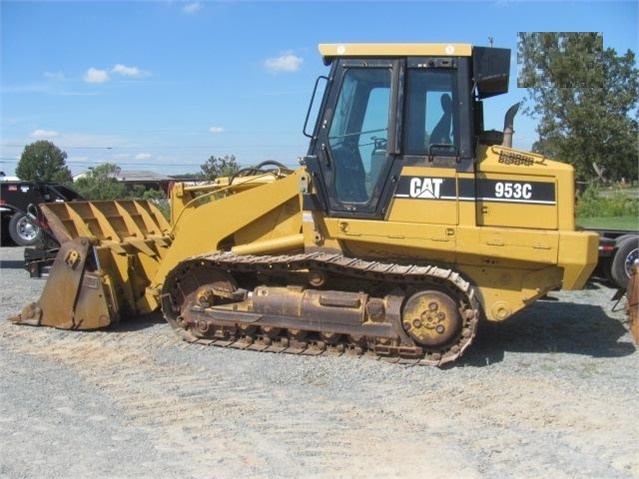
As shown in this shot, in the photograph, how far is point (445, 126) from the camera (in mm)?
5840

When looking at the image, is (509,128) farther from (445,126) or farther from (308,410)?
(308,410)

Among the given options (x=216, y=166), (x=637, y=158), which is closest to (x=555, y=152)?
(x=637, y=158)

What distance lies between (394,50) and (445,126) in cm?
81

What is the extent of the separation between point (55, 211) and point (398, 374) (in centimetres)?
420

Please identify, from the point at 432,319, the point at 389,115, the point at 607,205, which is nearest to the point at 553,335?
the point at 432,319

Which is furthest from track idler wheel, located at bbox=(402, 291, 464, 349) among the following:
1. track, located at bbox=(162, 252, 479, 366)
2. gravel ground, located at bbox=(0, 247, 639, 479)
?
gravel ground, located at bbox=(0, 247, 639, 479)

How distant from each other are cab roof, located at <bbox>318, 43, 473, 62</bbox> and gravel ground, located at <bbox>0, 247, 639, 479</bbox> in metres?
2.66

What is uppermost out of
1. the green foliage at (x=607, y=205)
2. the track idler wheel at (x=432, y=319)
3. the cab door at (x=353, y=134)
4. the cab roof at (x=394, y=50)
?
the cab roof at (x=394, y=50)

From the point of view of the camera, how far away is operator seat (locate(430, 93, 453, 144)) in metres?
5.82

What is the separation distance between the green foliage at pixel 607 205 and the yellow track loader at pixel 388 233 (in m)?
18.1

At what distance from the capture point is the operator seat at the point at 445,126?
19.1ft

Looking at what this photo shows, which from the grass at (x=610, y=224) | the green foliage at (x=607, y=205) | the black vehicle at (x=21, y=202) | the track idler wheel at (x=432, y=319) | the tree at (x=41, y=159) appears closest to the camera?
the track idler wheel at (x=432, y=319)

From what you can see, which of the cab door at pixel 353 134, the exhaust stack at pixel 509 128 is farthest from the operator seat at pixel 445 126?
the exhaust stack at pixel 509 128

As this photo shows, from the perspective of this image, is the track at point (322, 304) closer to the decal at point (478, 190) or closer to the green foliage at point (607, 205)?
the decal at point (478, 190)
